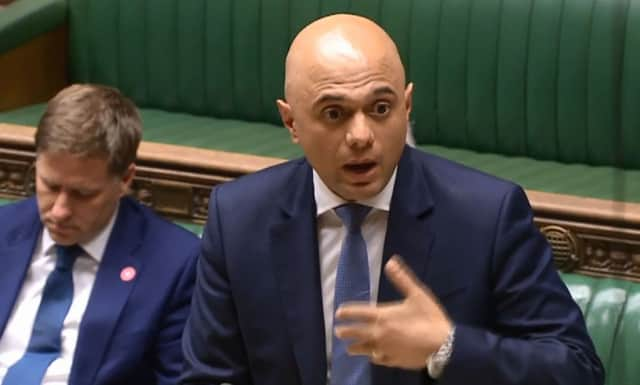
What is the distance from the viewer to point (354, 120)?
5.97 feet

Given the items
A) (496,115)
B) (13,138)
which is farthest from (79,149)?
(496,115)

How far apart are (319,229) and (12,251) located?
0.68 meters

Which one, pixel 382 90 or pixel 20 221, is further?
pixel 20 221

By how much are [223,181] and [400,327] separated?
129 centimetres

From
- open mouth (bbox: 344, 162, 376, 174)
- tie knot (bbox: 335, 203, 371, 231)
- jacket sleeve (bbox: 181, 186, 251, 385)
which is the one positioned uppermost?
open mouth (bbox: 344, 162, 376, 174)

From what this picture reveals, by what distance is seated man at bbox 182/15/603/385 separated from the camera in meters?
1.81

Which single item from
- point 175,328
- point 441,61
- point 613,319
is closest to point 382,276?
point 175,328

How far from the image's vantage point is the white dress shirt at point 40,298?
7.76 feet

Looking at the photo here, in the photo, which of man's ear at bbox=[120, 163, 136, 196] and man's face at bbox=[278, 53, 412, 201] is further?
man's ear at bbox=[120, 163, 136, 196]

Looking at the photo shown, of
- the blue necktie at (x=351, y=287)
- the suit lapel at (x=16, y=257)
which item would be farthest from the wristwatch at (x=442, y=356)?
the suit lapel at (x=16, y=257)

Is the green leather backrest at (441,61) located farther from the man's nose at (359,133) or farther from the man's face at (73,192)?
A: the man's nose at (359,133)

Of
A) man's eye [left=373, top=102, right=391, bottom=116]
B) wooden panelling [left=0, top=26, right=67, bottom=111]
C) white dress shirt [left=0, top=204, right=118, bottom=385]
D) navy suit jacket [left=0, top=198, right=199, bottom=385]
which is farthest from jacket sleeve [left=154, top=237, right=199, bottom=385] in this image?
wooden panelling [left=0, top=26, right=67, bottom=111]

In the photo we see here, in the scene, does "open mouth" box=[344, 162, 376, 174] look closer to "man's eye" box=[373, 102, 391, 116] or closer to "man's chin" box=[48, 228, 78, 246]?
"man's eye" box=[373, 102, 391, 116]

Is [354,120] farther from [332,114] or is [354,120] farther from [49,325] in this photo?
[49,325]
